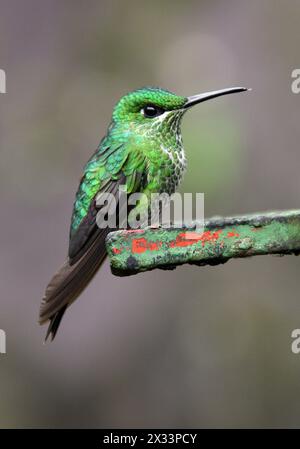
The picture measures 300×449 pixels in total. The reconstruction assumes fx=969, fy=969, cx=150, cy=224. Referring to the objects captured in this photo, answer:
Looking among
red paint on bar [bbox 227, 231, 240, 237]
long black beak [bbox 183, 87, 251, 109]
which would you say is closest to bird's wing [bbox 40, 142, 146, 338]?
long black beak [bbox 183, 87, 251, 109]

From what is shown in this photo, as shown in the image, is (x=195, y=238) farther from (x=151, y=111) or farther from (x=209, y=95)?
(x=151, y=111)

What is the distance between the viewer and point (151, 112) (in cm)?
289

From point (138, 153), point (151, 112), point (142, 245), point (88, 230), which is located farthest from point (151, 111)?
point (142, 245)

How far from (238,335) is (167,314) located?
1.77 feet

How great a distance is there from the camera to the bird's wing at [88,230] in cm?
241

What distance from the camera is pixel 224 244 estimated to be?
5.94 feet

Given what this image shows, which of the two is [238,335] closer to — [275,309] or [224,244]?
[275,309]

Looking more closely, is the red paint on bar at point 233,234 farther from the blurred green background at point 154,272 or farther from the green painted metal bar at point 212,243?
the blurred green background at point 154,272

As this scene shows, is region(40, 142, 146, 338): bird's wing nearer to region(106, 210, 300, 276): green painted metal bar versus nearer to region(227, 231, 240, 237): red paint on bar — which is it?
region(106, 210, 300, 276): green painted metal bar

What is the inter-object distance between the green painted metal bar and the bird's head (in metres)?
0.87

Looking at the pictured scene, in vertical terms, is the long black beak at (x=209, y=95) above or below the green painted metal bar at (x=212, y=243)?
above

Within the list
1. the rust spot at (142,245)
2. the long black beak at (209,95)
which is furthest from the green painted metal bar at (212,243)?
the long black beak at (209,95)

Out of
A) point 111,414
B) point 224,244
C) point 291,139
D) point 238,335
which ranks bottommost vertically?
point 111,414

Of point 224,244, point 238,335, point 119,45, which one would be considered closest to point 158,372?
point 238,335
